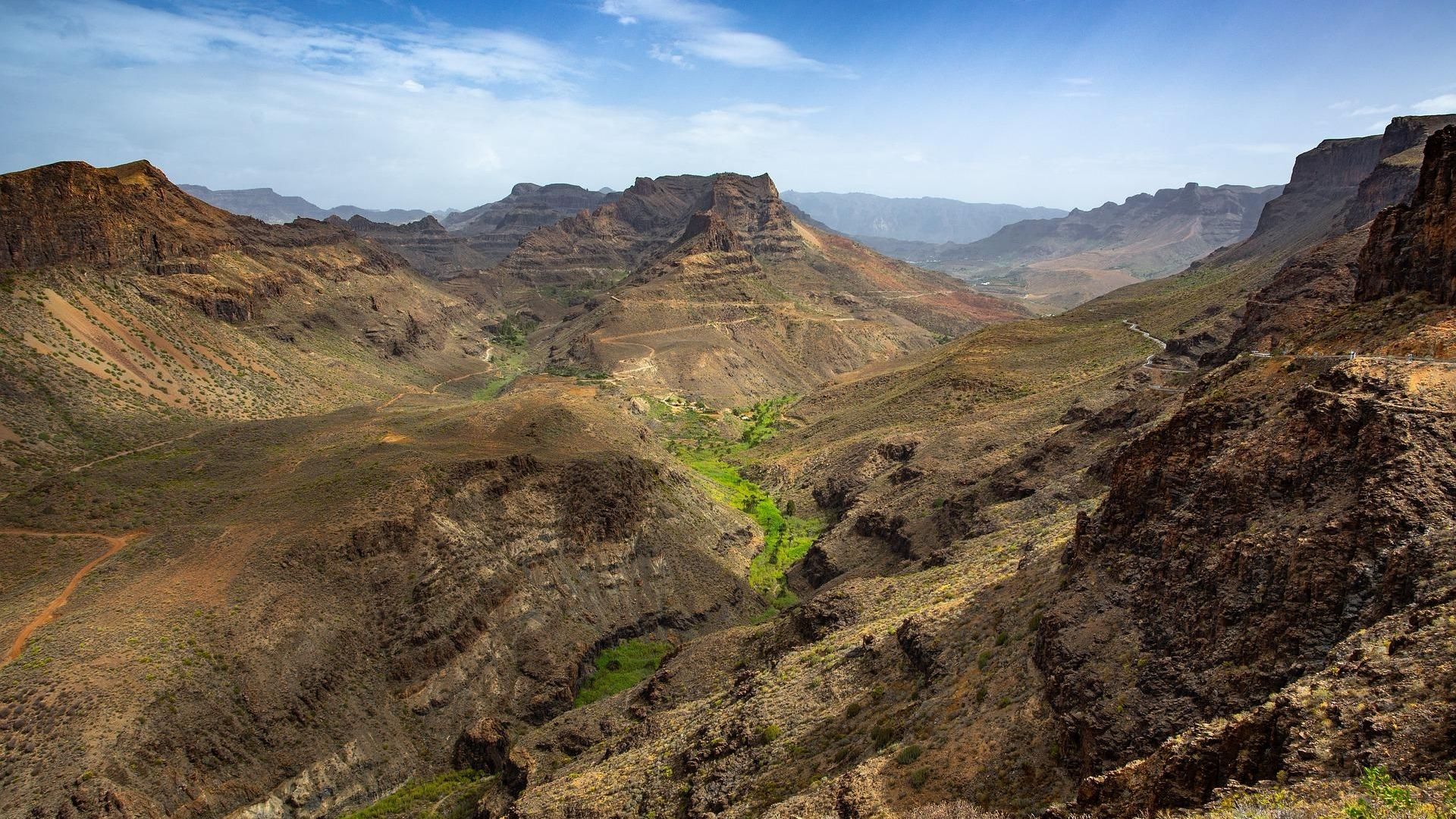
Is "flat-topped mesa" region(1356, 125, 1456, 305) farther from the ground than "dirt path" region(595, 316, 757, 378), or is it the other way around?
"flat-topped mesa" region(1356, 125, 1456, 305)

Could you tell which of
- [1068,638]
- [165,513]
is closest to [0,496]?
[165,513]

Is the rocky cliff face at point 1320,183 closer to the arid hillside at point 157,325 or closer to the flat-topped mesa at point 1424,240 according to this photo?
the flat-topped mesa at point 1424,240

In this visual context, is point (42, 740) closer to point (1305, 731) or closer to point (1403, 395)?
point (1305, 731)

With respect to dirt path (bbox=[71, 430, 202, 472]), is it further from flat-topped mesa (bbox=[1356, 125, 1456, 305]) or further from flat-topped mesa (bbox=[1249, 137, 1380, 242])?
flat-topped mesa (bbox=[1249, 137, 1380, 242])

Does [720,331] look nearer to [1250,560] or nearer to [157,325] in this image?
[157,325]

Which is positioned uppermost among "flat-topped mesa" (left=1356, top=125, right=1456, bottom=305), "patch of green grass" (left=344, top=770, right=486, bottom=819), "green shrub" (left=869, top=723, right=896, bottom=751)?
"flat-topped mesa" (left=1356, top=125, right=1456, bottom=305)

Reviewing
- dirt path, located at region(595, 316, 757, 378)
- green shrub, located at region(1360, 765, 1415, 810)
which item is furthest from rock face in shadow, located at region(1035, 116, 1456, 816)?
dirt path, located at region(595, 316, 757, 378)

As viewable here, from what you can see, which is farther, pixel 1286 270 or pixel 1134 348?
pixel 1134 348

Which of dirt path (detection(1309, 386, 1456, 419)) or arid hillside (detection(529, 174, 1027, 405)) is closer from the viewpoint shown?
dirt path (detection(1309, 386, 1456, 419))
